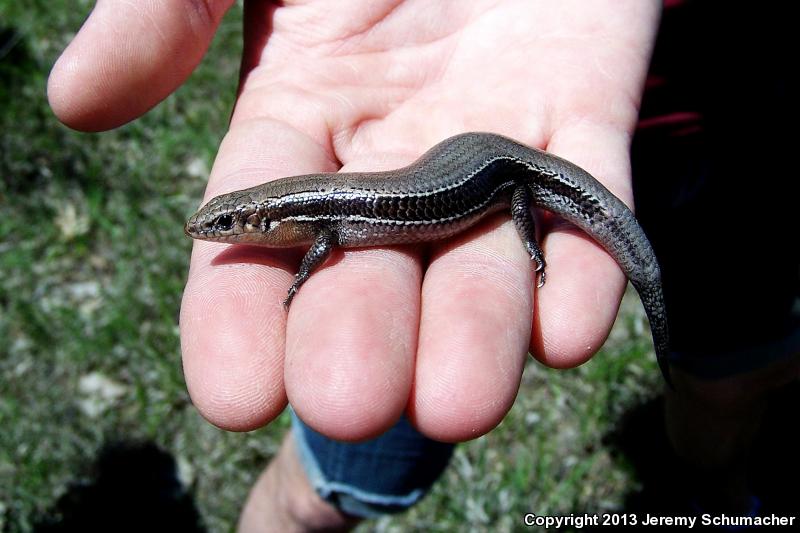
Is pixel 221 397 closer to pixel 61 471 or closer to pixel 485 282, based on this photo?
pixel 485 282

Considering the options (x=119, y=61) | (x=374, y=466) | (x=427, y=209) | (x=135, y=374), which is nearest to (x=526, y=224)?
(x=427, y=209)

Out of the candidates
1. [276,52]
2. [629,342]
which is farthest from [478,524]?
[276,52]

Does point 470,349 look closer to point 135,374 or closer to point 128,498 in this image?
point 128,498

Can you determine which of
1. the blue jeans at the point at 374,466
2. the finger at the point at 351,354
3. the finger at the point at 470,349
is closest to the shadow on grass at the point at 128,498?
A: the blue jeans at the point at 374,466

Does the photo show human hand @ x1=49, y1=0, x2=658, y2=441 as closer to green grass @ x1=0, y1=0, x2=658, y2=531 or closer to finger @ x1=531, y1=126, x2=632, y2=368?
finger @ x1=531, y1=126, x2=632, y2=368

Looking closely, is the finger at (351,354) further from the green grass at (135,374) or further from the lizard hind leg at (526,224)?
the green grass at (135,374)

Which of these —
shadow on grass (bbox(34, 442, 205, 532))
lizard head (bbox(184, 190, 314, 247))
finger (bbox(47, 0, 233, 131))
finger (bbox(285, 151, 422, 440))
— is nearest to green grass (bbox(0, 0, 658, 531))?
shadow on grass (bbox(34, 442, 205, 532))
